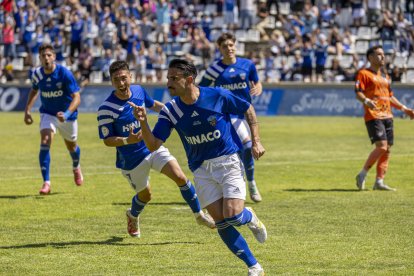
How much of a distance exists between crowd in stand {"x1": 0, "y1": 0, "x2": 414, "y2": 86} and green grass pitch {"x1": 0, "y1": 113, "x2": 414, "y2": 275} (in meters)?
15.9

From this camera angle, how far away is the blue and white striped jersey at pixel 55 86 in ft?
54.7

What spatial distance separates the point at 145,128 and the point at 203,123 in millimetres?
556

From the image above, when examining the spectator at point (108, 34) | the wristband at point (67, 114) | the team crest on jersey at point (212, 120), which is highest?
the team crest on jersey at point (212, 120)

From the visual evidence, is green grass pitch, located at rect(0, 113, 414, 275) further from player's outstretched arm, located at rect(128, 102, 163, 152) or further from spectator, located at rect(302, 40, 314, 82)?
spectator, located at rect(302, 40, 314, 82)

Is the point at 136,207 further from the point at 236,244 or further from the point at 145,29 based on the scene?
the point at 145,29

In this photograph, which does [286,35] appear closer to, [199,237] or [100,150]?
[100,150]

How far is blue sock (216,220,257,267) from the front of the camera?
29.9 feet

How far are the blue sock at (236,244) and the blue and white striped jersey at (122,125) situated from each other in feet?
9.71

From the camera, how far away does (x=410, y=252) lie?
10.5 meters

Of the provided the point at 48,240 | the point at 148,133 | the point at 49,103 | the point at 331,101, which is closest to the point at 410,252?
the point at 148,133

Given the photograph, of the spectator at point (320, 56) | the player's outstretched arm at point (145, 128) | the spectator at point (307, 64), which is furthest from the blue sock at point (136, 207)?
the spectator at point (307, 64)

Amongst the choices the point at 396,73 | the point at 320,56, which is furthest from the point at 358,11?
the point at 396,73

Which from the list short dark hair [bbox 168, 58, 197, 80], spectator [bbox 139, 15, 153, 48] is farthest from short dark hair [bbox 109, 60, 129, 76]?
spectator [bbox 139, 15, 153, 48]

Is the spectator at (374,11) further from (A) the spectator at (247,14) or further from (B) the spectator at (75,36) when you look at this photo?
(B) the spectator at (75,36)
